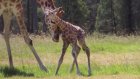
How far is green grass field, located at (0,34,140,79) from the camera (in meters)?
7.16

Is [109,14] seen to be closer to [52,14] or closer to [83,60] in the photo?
[83,60]

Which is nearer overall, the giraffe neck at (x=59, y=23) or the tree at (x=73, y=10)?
the giraffe neck at (x=59, y=23)

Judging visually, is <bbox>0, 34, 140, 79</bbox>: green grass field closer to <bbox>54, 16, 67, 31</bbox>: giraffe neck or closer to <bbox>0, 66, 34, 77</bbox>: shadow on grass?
<bbox>0, 66, 34, 77</bbox>: shadow on grass

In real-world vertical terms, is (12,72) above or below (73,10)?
below

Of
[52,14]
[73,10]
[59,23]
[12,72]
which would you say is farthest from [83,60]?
[73,10]

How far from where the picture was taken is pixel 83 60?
10281 mm

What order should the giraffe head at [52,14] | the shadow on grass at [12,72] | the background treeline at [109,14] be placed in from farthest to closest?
the background treeline at [109,14]
the shadow on grass at [12,72]
the giraffe head at [52,14]

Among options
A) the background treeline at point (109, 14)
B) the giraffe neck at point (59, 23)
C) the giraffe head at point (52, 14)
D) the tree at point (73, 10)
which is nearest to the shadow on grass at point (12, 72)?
the giraffe neck at point (59, 23)

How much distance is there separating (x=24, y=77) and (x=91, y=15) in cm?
3409

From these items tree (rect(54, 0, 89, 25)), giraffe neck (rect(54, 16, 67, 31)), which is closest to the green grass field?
giraffe neck (rect(54, 16, 67, 31))

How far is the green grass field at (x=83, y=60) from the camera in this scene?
23.5 ft

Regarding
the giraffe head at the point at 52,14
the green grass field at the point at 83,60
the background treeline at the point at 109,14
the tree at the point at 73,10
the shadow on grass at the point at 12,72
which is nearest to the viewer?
the giraffe head at the point at 52,14

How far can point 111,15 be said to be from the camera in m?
27.9

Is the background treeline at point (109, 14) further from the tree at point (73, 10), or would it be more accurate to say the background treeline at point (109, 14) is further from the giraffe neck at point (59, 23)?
the giraffe neck at point (59, 23)
